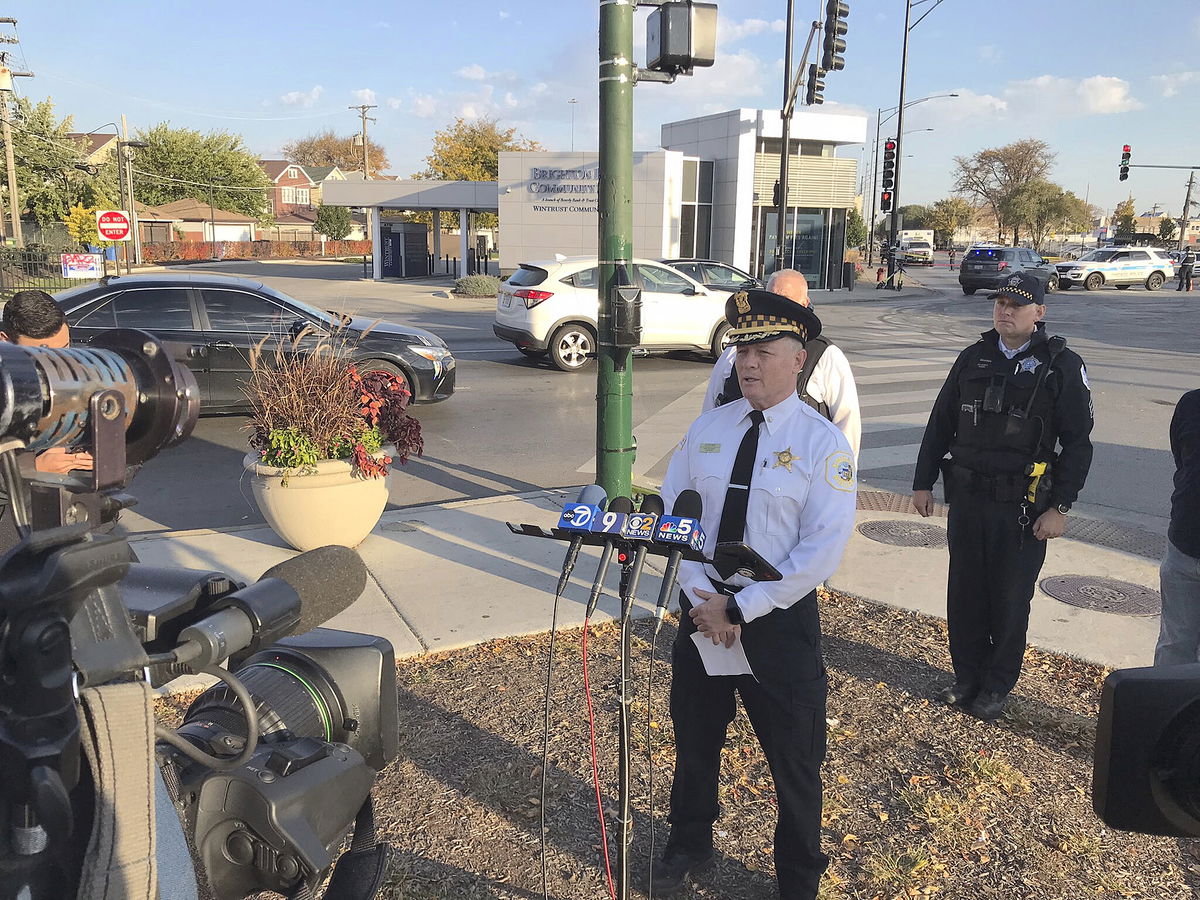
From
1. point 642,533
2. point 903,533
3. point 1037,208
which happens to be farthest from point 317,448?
point 1037,208

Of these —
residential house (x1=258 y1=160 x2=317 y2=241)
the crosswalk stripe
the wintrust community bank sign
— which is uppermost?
residential house (x1=258 y1=160 x2=317 y2=241)

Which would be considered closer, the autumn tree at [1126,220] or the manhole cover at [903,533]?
the manhole cover at [903,533]

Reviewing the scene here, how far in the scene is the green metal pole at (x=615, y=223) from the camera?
556cm

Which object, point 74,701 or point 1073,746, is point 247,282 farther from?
point 74,701

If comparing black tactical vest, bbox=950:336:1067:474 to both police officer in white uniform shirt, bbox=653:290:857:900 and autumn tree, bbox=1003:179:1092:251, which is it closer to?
police officer in white uniform shirt, bbox=653:290:857:900

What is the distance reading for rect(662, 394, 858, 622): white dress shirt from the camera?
263 cm

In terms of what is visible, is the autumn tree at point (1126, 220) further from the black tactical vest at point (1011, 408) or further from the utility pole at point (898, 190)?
the black tactical vest at point (1011, 408)

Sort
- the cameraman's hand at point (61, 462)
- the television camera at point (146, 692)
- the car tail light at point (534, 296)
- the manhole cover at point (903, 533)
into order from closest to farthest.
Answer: the television camera at point (146, 692)
the cameraman's hand at point (61, 462)
the manhole cover at point (903, 533)
the car tail light at point (534, 296)

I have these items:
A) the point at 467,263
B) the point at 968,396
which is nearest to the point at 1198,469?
the point at 968,396

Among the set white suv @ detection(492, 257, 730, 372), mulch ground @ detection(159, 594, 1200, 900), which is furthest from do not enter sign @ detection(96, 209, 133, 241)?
mulch ground @ detection(159, 594, 1200, 900)

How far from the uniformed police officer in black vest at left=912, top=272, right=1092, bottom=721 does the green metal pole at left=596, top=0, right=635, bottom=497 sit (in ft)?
7.53

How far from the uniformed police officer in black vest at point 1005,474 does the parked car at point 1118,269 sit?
39.3m

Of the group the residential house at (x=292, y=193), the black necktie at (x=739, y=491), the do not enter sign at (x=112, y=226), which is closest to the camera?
the black necktie at (x=739, y=491)

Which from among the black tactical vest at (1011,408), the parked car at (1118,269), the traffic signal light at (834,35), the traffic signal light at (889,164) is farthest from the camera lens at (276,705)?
the parked car at (1118,269)
